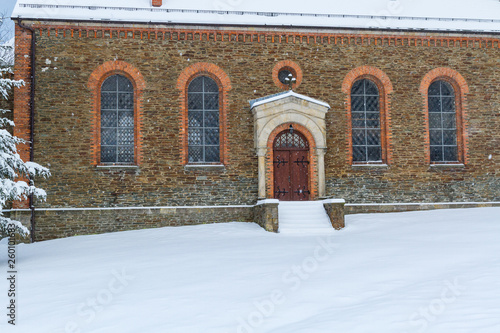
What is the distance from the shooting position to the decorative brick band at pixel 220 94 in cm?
1538

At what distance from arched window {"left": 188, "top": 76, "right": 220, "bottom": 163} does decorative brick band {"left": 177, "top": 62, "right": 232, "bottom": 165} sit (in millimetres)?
159

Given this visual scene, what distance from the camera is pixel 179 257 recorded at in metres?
10.6

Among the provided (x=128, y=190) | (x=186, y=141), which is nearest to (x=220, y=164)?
(x=186, y=141)

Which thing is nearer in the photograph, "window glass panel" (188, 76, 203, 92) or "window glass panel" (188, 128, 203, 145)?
"window glass panel" (188, 128, 203, 145)

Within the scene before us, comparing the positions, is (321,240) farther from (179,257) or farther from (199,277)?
(199,277)

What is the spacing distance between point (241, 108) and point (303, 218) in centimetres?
405

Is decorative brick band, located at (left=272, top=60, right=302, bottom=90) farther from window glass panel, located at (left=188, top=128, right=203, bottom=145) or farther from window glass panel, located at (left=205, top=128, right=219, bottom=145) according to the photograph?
window glass panel, located at (left=188, top=128, right=203, bottom=145)

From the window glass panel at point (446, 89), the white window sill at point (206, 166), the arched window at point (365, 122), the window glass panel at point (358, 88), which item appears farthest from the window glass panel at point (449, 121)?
the white window sill at point (206, 166)

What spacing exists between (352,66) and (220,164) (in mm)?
5441

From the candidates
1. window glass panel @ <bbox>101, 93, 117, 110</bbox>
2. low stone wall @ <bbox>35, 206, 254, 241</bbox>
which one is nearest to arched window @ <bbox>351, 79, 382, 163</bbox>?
low stone wall @ <bbox>35, 206, 254, 241</bbox>

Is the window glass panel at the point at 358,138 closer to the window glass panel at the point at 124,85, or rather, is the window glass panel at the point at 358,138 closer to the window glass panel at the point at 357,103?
the window glass panel at the point at 357,103

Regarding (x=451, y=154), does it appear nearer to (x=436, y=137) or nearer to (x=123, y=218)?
(x=436, y=137)

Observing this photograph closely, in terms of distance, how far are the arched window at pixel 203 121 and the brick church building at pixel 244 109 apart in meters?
0.04

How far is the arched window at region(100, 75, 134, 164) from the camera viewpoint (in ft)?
50.1
